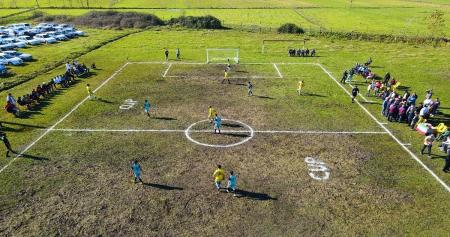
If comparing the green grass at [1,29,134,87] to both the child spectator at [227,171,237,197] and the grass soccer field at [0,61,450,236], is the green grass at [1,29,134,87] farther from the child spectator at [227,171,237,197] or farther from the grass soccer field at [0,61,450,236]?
the child spectator at [227,171,237,197]

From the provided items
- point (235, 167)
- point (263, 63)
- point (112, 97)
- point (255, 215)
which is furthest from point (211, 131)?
point (263, 63)

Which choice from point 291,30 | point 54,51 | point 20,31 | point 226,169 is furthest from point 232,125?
point 20,31

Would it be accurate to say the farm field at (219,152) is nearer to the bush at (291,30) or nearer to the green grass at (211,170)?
the green grass at (211,170)

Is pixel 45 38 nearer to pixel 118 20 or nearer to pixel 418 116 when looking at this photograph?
pixel 118 20

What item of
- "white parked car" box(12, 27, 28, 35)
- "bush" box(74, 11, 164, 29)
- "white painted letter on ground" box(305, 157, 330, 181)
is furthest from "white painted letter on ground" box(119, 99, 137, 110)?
"white parked car" box(12, 27, 28, 35)

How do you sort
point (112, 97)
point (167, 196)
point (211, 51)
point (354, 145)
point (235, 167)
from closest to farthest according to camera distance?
1. point (167, 196)
2. point (235, 167)
3. point (354, 145)
4. point (112, 97)
5. point (211, 51)

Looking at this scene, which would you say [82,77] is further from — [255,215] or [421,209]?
[421,209]
